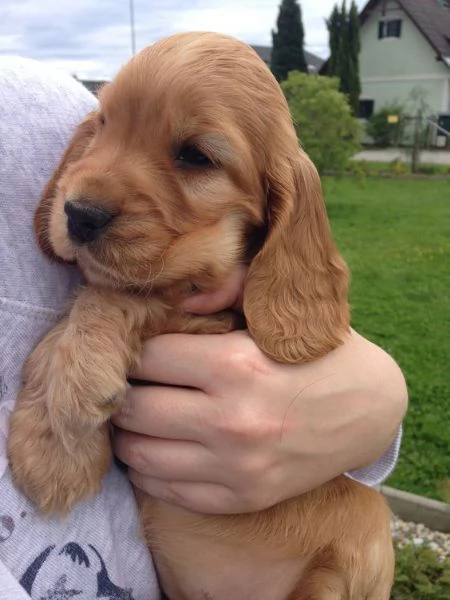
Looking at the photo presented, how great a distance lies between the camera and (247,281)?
1.75m

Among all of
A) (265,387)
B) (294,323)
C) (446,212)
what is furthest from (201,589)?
(446,212)

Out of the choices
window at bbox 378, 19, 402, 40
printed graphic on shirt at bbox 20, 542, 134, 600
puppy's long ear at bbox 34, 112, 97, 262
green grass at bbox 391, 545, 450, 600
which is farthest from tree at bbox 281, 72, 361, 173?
window at bbox 378, 19, 402, 40

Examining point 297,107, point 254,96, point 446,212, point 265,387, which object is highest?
point 254,96

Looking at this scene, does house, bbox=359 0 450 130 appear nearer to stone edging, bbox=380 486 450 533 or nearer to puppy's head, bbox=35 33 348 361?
stone edging, bbox=380 486 450 533

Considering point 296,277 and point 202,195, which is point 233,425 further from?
point 202,195

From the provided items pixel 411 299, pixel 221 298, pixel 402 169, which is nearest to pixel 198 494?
pixel 221 298

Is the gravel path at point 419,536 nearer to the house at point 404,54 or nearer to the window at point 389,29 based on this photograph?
the house at point 404,54

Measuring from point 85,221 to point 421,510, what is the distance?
314cm

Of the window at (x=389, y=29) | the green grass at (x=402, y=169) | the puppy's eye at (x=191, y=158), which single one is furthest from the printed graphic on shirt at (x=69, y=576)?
the window at (x=389, y=29)

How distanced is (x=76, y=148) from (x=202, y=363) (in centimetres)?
58

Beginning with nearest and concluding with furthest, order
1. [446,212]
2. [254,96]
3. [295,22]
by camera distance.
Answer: [254,96] < [446,212] < [295,22]

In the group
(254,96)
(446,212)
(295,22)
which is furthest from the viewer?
(295,22)

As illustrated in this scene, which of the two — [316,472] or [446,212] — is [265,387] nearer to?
[316,472]

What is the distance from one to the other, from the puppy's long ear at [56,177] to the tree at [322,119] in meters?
12.2
